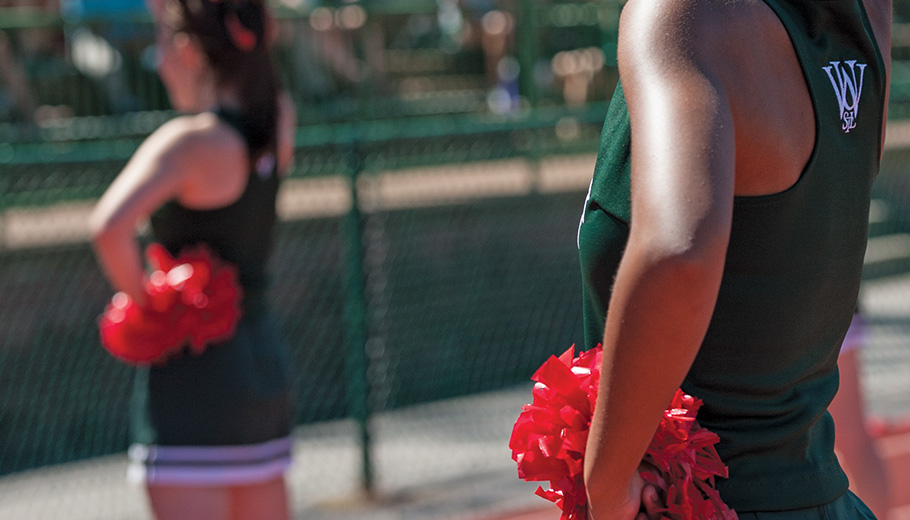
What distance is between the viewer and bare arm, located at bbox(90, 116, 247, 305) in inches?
107

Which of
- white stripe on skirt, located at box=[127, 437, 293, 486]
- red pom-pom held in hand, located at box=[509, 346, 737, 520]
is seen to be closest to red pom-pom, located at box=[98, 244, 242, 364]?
white stripe on skirt, located at box=[127, 437, 293, 486]

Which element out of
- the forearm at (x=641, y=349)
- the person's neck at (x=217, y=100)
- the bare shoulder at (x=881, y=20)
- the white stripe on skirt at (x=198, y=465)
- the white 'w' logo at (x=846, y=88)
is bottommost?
the white stripe on skirt at (x=198, y=465)

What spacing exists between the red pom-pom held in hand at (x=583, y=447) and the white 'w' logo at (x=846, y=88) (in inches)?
16.6

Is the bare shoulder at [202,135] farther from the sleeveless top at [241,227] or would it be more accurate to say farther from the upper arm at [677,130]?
the upper arm at [677,130]

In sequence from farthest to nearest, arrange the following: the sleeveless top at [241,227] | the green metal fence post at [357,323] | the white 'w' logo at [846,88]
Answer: the green metal fence post at [357,323] → the sleeveless top at [241,227] → the white 'w' logo at [846,88]

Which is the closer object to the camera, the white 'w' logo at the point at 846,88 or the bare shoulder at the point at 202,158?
the white 'w' logo at the point at 846,88

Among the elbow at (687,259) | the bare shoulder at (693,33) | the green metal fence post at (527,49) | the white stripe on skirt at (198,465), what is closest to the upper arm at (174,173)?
the white stripe on skirt at (198,465)

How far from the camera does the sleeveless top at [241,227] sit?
284 cm

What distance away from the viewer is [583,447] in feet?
4.28

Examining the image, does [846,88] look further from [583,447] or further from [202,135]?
[202,135]

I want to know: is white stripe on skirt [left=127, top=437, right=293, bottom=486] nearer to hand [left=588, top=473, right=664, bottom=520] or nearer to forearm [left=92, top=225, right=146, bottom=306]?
forearm [left=92, top=225, right=146, bottom=306]

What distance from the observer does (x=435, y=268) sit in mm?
5719

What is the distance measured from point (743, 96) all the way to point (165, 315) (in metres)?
2.02

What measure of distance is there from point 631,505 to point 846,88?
61cm
